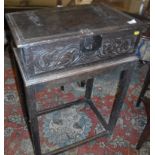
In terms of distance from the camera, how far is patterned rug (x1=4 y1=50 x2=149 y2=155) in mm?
1517

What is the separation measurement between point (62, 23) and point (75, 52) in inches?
8.0

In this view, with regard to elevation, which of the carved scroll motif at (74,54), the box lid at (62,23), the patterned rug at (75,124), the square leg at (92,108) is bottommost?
the patterned rug at (75,124)

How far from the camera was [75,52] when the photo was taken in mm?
1004

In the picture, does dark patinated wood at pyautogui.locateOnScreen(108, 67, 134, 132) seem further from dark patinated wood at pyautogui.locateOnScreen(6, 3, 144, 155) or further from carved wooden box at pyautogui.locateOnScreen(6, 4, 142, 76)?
carved wooden box at pyautogui.locateOnScreen(6, 4, 142, 76)

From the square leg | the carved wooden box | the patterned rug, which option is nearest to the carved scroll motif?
the carved wooden box

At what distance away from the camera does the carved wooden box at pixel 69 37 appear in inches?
35.8

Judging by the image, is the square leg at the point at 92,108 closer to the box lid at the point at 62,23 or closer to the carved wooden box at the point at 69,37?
the carved wooden box at the point at 69,37

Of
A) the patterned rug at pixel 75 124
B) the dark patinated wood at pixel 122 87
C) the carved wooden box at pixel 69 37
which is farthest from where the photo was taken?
the patterned rug at pixel 75 124

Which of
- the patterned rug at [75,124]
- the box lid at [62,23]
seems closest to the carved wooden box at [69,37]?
the box lid at [62,23]

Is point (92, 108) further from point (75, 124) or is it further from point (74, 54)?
point (74, 54)

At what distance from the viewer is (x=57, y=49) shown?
3.11 feet

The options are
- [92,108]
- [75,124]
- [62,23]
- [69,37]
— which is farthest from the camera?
[92,108]

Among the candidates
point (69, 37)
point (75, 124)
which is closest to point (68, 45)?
point (69, 37)
